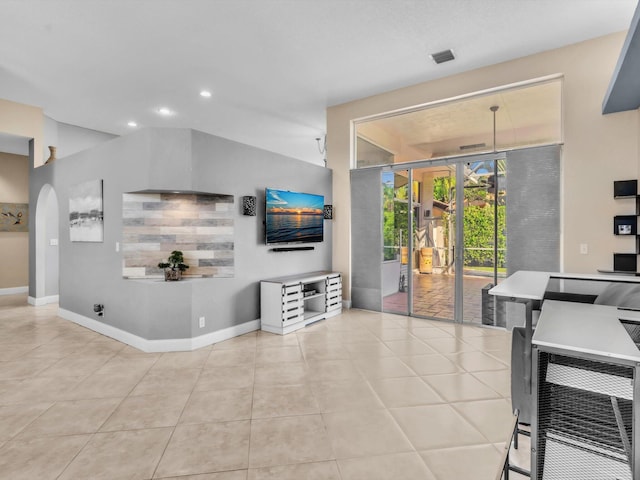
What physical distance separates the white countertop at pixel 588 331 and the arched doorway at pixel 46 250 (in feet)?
24.4

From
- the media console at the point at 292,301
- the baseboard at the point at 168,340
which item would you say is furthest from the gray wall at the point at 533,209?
the baseboard at the point at 168,340

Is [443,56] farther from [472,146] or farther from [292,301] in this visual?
[292,301]

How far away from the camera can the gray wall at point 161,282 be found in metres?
3.71

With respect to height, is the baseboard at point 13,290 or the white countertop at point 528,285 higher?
the white countertop at point 528,285

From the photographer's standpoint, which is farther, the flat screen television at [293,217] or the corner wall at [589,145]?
the flat screen television at [293,217]

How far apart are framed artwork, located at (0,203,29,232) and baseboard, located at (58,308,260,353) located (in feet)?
13.4

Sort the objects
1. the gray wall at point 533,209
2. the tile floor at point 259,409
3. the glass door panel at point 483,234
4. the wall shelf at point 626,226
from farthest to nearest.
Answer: the glass door panel at point 483,234 < the gray wall at point 533,209 < the wall shelf at point 626,226 < the tile floor at point 259,409

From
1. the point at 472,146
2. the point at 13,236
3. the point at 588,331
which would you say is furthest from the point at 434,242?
the point at 13,236

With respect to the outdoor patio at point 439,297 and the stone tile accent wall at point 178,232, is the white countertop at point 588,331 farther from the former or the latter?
the stone tile accent wall at point 178,232

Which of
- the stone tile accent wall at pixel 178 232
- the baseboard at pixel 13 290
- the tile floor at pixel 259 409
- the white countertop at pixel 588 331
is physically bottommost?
the tile floor at pixel 259 409

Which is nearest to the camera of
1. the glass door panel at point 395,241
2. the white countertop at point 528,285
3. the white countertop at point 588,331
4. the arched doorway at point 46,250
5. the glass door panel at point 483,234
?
the white countertop at point 588,331

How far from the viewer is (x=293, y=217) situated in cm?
501

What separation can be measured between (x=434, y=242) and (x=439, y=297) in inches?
33.7

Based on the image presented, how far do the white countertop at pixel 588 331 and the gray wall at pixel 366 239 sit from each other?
375cm
